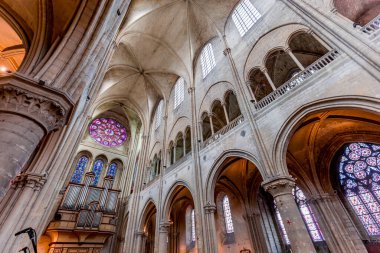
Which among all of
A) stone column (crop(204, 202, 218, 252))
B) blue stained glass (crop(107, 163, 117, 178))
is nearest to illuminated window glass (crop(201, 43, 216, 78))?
stone column (crop(204, 202, 218, 252))

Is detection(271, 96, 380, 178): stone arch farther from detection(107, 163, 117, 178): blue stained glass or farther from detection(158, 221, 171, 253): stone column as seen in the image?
detection(107, 163, 117, 178): blue stained glass

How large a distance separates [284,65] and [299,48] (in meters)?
1.18

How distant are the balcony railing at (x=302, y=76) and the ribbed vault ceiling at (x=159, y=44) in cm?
675

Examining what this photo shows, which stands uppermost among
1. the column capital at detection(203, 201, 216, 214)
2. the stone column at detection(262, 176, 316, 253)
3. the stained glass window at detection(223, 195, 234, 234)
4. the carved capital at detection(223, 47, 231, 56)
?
the carved capital at detection(223, 47, 231, 56)

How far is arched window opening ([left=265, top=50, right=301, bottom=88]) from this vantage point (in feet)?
33.8

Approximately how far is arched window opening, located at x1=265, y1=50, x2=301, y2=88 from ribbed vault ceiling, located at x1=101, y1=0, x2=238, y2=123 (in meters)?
3.75

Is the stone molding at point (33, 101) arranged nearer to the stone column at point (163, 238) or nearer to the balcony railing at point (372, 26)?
the balcony railing at point (372, 26)

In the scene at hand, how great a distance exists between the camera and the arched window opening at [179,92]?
49.1ft

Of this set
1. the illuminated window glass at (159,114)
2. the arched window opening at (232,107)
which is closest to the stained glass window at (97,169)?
the illuminated window glass at (159,114)

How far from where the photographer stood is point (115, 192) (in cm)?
1557

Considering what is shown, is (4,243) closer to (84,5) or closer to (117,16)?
(84,5)

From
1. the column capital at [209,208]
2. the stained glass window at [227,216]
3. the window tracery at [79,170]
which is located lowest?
the column capital at [209,208]

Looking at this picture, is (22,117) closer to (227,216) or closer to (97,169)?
(227,216)

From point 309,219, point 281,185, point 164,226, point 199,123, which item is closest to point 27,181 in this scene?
point 164,226
